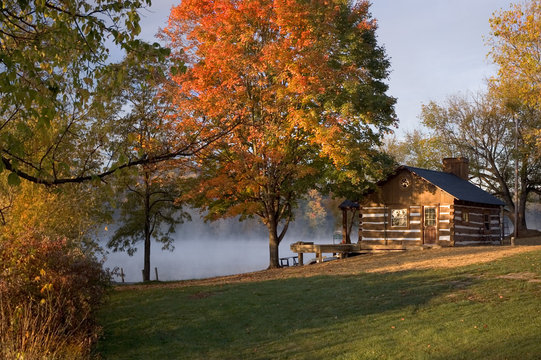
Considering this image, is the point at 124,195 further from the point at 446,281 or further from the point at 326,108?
the point at 446,281

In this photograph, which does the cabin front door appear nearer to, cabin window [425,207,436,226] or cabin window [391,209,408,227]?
cabin window [425,207,436,226]

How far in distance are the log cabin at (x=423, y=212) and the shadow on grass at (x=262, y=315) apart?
1299 centimetres

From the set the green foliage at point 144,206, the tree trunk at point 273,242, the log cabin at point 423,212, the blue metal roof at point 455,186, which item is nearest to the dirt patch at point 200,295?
the tree trunk at point 273,242

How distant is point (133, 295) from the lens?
2008cm

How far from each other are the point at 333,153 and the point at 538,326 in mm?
14057

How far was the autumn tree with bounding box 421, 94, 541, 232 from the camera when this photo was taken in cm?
4244

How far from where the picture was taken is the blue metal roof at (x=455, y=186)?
102ft

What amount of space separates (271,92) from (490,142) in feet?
87.7

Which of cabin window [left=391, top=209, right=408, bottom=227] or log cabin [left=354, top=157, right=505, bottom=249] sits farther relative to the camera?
cabin window [left=391, top=209, right=408, bottom=227]

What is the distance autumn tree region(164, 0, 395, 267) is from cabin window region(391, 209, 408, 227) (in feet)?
21.8

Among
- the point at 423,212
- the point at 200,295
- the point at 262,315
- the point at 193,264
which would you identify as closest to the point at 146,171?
the point at 200,295

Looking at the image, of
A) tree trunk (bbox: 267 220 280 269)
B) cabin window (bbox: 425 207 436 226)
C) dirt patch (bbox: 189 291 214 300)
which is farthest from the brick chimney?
dirt patch (bbox: 189 291 214 300)

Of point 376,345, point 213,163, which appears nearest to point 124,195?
point 213,163

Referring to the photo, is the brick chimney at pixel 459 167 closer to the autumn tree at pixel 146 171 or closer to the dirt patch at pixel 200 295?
the autumn tree at pixel 146 171
